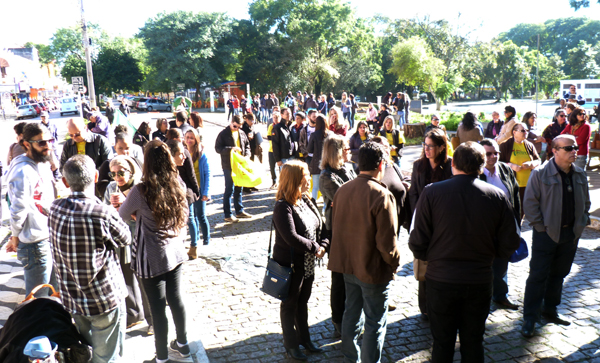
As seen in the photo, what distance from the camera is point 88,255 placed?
322 centimetres

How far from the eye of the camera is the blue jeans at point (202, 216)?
693 centimetres

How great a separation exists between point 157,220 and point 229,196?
488 cm

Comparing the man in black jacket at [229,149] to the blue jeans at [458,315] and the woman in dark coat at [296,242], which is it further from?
the blue jeans at [458,315]

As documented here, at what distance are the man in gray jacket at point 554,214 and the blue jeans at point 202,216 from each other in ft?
14.2

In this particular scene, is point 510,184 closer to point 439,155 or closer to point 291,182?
point 439,155

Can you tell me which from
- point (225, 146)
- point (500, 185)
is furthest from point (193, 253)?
point (500, 185)

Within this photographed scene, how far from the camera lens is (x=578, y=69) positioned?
69625 millimetres

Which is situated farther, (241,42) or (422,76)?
(241,42)

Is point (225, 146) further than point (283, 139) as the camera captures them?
No

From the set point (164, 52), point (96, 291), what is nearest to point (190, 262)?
point (96, 291)

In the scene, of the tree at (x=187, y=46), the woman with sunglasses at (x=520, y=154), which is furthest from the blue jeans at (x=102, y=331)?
the tree at (x=187, y=46)

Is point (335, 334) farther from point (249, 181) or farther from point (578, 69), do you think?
point (578, 69)

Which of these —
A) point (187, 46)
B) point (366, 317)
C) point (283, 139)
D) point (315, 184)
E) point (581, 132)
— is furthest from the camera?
point (187, 46)

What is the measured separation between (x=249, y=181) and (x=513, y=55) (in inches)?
2585
